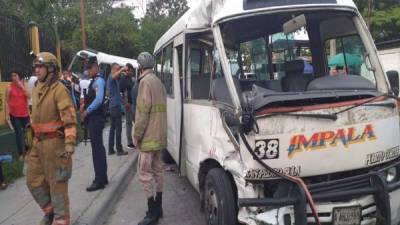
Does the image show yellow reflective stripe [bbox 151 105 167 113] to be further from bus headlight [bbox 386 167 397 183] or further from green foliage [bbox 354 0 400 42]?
green foliage [bbox 354 0 400 42]

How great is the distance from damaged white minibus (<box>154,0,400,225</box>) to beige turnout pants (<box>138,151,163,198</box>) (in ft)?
1.34

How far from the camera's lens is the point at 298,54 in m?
6.36

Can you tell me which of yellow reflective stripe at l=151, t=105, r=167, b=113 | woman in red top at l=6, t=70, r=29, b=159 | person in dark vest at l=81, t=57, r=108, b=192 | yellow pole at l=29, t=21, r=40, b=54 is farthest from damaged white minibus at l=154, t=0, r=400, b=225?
yellow pole at l=29, t=21, r=40, b=54

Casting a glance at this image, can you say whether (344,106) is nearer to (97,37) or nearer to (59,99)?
(59,99)

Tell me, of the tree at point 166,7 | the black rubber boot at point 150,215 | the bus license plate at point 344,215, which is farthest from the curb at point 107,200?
the tree at point 166,7

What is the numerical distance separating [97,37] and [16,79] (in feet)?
Answer: 101

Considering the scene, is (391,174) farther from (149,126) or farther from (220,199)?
(149,126)

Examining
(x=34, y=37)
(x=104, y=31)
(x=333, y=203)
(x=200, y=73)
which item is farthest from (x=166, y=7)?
(x=333, y=203)

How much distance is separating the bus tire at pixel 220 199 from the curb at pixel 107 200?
1.67m

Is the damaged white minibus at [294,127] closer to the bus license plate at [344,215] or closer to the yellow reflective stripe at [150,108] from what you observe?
the bus license plate at [344,215]

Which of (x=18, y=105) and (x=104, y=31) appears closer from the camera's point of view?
(x=18, y=105)

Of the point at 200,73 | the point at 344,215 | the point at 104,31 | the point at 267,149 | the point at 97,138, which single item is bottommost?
the point at 344,215

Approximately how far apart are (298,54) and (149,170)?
2.37 meters

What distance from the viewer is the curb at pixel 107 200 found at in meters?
6.05
